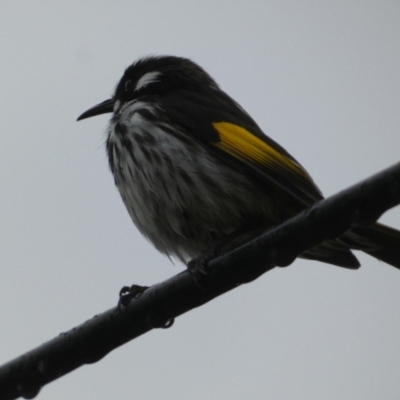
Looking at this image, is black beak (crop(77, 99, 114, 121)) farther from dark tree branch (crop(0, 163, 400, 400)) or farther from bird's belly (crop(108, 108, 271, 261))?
dark tree branch (crop(0, 163, 400, 400))

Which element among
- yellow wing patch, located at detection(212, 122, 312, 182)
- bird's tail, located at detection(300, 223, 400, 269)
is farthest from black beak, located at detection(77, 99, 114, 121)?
bird's tail, located at detection(300, 223, 400, 269)

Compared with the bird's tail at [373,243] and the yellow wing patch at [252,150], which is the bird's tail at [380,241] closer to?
the bird's tail at [373,243]

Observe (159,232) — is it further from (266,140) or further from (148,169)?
(266,140)

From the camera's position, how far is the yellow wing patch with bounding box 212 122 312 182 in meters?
5.65

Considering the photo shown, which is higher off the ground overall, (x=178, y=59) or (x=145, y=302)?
(x=178, y=59)

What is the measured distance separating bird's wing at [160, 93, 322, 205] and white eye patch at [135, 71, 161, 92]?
0.52 m

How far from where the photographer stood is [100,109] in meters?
7.71

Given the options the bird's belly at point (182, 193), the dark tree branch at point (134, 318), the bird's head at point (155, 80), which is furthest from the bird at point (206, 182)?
the dark tree branch at point (134, 318)

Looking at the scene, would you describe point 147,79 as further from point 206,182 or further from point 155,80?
point 206,182

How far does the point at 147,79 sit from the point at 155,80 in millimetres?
110

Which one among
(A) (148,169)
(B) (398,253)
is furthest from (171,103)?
(B) (398,253)

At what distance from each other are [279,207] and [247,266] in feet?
5.86

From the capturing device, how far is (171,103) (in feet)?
21.9

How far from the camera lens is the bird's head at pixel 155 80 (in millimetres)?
7266
